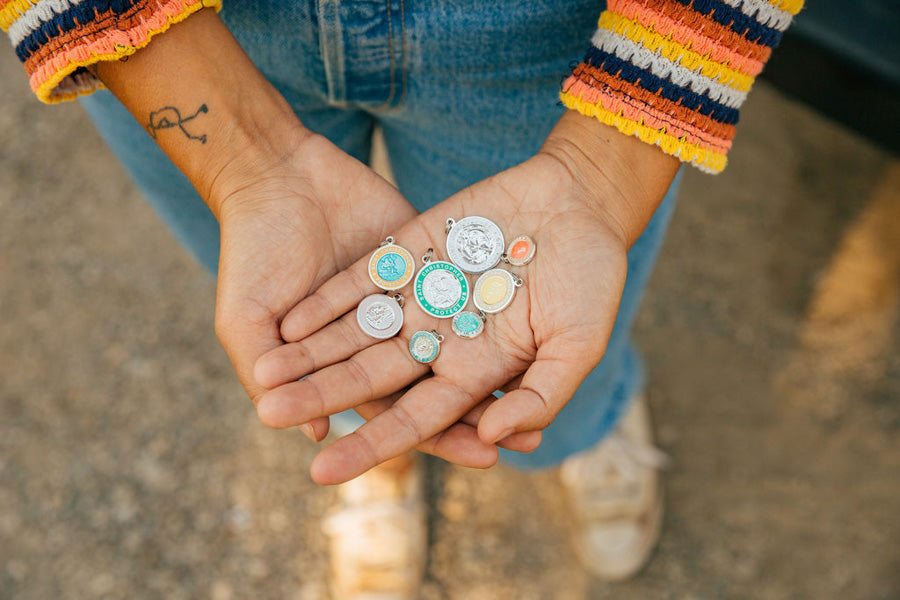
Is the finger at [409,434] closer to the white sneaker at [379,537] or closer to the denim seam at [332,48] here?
the denim seam at [332,48]

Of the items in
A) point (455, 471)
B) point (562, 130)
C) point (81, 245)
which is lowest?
point (455, 471)

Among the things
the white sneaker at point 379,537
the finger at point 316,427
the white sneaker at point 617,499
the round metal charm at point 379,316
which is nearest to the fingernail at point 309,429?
the finger at point 316,427

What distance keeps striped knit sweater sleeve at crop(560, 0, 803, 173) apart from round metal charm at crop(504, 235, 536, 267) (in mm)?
291

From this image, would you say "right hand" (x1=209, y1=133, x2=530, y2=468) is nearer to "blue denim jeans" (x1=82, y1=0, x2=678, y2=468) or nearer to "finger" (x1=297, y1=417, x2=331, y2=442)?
"finger" (x1=297, y1=417, x2=331, y2=442)

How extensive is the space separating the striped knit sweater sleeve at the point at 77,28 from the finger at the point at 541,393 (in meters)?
0.94

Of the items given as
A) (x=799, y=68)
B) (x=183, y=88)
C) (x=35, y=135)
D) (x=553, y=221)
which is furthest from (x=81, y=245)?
(x=799, y=68)

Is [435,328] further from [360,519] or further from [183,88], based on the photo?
[360,519]

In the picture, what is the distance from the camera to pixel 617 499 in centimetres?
260

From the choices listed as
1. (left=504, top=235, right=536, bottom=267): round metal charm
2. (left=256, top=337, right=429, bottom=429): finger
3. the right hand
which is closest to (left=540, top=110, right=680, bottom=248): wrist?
(left=504, top=235, right=536, bottom=267): round metal charm

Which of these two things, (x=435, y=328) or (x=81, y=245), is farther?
(x=81, y=245)

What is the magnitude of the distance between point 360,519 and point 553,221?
154 centimetres

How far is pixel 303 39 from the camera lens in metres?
1.39

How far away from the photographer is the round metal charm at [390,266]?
1465mm

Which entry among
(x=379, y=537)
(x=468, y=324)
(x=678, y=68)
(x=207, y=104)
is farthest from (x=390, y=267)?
(x=379, y=537)
